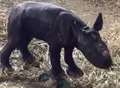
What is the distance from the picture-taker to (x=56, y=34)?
3.85 m

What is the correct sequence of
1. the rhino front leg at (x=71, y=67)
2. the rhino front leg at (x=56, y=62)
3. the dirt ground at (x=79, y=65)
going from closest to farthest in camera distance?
1. the rhino front leg at (x=56, y=62)
2. the rhino front leg at (x=71, y=67)
3. the dirt ground at (x=79, y=65)

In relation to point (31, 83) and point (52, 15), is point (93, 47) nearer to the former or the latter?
point (52, 15)

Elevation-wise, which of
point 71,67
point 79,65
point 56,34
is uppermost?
point 56,34

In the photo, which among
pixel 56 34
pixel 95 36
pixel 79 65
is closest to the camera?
pixel 95 36

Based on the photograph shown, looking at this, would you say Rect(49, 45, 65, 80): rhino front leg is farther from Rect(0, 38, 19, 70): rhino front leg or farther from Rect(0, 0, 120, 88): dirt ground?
Rect(0, 38, 19, 70): rhino front leg

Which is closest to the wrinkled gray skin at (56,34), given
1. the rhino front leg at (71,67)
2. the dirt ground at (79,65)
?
the rhino front leg at (71,67)

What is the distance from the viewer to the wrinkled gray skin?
3687 millimetres

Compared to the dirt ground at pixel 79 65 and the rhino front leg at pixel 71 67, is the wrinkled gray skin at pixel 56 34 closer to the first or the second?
the rhino front leg at pixel 71 67

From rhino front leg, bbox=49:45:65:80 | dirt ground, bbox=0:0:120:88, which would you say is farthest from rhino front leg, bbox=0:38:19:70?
rhino front leg, bbox=49:45:65:80

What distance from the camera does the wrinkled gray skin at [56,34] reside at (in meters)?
3.69

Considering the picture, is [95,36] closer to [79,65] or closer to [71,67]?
[71,67]

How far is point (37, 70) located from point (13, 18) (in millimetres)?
632

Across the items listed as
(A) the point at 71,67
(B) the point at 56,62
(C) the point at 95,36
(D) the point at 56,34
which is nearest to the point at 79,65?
(A) the point at 71,67

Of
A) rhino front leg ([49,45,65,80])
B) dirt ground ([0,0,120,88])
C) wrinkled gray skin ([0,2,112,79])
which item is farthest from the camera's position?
dirt ground ([0,0,120,88])
